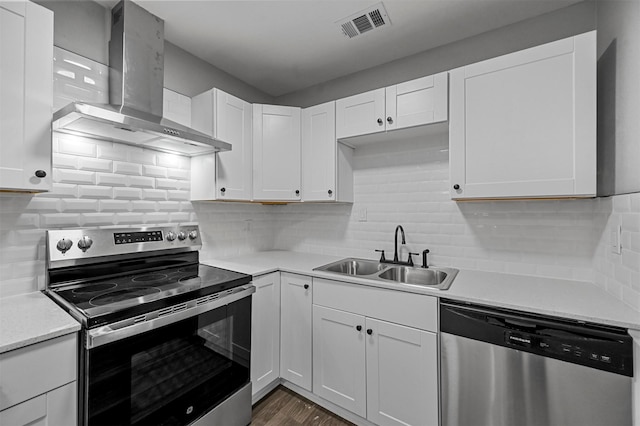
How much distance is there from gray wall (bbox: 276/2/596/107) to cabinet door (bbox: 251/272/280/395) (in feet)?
5.94

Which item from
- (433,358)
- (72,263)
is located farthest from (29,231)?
(433,358)

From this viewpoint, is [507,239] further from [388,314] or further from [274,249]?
[274,249]

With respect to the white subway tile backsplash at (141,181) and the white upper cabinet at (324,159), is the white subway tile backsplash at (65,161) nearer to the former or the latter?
the white subway tile backsplash at (141,181)

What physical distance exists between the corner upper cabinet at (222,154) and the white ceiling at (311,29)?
40cm

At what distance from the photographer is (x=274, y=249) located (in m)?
3.09

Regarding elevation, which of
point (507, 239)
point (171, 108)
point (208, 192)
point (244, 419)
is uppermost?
point (171, 108)

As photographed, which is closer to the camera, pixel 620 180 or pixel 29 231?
pixel 620 180

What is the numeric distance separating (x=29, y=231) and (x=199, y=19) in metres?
1.60

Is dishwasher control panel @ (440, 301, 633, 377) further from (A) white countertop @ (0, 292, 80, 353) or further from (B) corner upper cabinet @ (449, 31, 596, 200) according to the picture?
(A) white countertop @ (0, 292, 80, 353)

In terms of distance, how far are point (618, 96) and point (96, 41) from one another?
2.89m

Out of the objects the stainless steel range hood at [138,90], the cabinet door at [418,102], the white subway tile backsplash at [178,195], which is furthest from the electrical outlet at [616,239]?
the white subway tile backsplash at [178,195]

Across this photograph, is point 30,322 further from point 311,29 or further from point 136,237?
point 311,29

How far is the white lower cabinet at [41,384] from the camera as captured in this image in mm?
960

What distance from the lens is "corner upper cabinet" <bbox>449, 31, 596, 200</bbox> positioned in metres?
1.46
